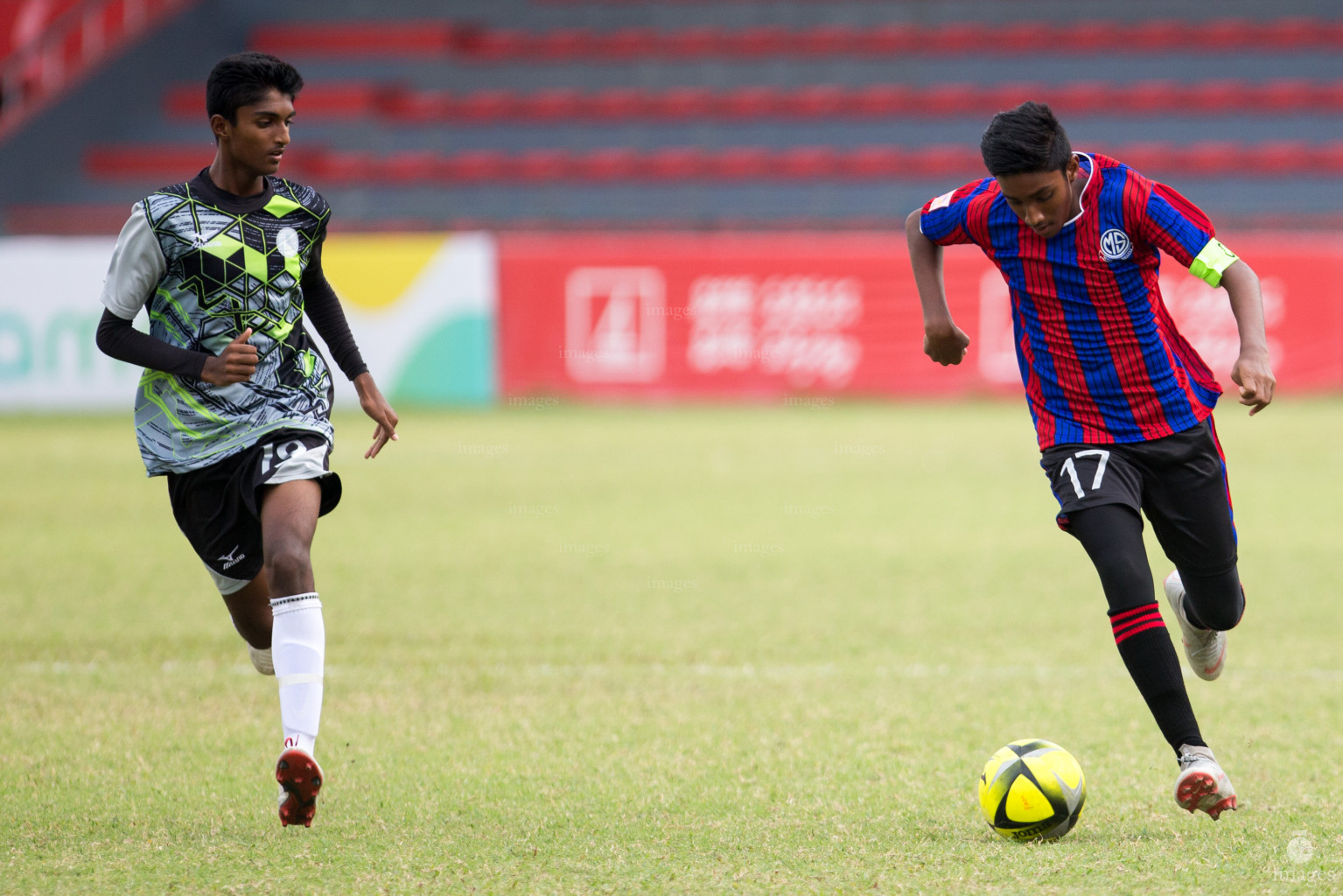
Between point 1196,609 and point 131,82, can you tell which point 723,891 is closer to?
point 1196,609

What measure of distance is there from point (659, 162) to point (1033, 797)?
738 inches

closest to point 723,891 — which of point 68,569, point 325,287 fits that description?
point 325,287

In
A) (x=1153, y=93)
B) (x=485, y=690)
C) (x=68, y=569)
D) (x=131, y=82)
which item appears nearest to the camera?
(x=485, y=690)

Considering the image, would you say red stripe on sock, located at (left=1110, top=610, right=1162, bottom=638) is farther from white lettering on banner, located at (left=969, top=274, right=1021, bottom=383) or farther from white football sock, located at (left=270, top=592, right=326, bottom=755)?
white lettering on banner, located at (left=969, top=274, right=1021, bottom=383)

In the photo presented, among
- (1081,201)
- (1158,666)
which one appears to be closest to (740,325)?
(1081,201)

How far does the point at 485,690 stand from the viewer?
5.55 meters

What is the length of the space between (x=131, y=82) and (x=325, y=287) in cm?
2116

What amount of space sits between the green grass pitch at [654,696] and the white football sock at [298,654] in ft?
1.00

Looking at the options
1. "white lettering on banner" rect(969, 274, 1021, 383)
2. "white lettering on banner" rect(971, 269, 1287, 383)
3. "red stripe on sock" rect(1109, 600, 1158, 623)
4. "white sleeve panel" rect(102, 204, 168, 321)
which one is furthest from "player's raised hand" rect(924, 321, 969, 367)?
"white lettering on banner" rect(969, 274, 1021, 383)

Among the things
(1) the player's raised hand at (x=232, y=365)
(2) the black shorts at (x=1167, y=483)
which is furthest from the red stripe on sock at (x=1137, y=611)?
(1) the player's raised hand at (x=232, y=365)

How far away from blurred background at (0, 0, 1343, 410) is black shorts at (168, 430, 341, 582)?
1128cm

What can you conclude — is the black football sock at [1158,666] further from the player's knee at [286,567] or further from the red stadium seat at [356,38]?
the red stadium seat at [356,38]

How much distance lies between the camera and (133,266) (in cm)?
398

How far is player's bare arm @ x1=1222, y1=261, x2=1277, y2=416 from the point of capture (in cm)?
359
